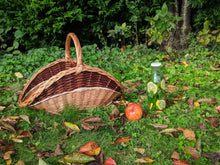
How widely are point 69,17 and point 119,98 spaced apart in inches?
85.6

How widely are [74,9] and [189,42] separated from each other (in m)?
2.12

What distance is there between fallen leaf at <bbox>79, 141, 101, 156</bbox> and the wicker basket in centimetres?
58

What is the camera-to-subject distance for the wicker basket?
6.68ft

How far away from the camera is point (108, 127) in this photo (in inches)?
81.8

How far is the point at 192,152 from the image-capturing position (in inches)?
65.5

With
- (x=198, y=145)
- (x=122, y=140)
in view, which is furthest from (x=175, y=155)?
(x=122, y=140)

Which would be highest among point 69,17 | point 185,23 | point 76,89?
point 69,17

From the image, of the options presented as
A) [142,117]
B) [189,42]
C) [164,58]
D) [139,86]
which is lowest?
[142,117]

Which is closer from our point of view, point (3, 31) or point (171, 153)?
point (171, 153)

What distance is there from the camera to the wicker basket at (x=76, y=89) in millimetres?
2035

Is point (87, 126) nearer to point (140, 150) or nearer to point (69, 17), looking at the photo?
point (140, 150)

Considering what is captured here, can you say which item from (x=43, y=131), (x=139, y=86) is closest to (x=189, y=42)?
(x=139, y=86)

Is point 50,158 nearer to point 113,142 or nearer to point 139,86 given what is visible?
point 113,142

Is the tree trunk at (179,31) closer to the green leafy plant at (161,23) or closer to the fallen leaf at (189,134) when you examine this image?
the green leafy plant at (161,23)
